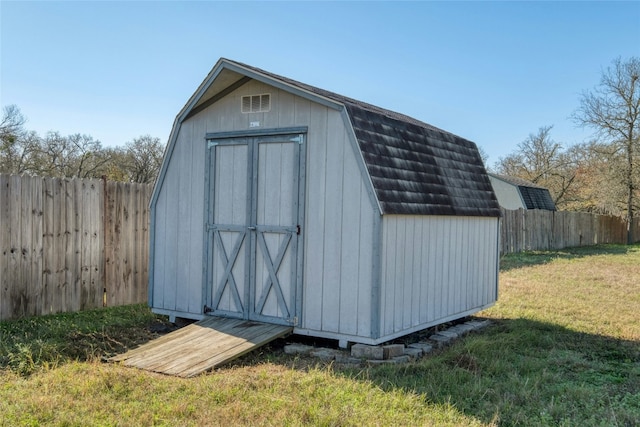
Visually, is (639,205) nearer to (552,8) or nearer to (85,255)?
(552,8)

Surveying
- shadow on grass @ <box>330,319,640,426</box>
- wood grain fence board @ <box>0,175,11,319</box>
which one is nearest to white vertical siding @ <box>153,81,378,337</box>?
shadow on grass @ <box>330,319,640,426</box>

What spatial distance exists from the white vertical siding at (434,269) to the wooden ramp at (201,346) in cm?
128

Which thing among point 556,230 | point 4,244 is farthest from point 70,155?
point 556,230

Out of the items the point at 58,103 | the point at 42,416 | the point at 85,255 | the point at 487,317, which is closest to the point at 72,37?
the point at 85,255

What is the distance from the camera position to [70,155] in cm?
2748

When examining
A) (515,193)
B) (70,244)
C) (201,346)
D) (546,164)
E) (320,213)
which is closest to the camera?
(201,346)

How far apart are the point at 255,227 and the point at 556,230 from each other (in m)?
19.4

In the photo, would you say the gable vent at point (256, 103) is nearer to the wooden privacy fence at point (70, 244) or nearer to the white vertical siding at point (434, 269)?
the white vertical siding at point (434, 269)

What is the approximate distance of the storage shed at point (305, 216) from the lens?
5738 mm

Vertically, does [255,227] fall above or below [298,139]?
below

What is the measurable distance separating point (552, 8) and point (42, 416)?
10.4 metres

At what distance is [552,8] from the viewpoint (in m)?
10.1

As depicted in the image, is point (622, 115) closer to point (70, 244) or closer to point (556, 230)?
point (556, 230)

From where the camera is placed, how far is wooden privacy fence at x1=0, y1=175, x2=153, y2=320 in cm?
688
